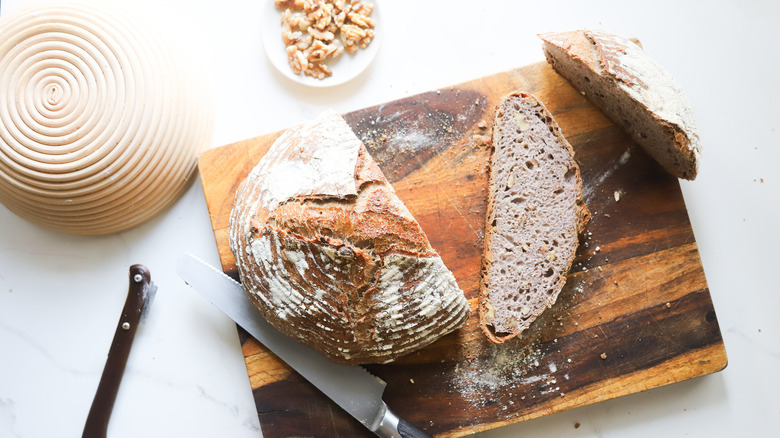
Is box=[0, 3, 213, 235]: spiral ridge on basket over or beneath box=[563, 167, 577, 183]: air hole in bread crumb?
over

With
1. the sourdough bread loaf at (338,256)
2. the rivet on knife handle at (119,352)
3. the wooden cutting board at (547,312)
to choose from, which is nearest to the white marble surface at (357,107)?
the rivet on knife handle at (119,352)

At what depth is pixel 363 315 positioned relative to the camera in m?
1.87

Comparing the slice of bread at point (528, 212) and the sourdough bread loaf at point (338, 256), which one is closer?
the sourdough bread loaf at point (338, 256)

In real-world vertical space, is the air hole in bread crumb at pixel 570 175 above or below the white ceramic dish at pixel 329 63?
below

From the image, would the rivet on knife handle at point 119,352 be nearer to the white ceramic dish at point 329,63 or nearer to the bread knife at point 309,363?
the bread knife at point 309,363

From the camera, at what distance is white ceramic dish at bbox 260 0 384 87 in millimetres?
2377

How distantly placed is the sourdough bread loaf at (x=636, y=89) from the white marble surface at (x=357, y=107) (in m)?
0.35

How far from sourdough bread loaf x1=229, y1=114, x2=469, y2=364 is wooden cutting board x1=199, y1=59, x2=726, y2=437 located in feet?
1.00

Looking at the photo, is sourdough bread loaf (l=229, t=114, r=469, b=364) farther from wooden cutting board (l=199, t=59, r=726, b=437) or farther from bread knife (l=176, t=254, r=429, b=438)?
wooden cutting board (l=199, t=59, r=726, b=437)

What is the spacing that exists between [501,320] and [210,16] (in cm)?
193

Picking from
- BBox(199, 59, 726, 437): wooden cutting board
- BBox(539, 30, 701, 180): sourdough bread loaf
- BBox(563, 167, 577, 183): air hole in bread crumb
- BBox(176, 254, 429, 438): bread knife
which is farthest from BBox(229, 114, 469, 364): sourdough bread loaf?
BBox(539, 30, 701, 180): sourdough bread loaf

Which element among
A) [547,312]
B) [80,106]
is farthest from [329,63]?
[547,312]

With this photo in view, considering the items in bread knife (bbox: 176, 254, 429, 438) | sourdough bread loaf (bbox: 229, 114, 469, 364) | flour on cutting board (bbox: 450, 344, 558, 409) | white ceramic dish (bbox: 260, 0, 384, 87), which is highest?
white ceramic dish (bbox: 260, 0, 384, 87)

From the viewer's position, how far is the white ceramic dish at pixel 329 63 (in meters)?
2.38
